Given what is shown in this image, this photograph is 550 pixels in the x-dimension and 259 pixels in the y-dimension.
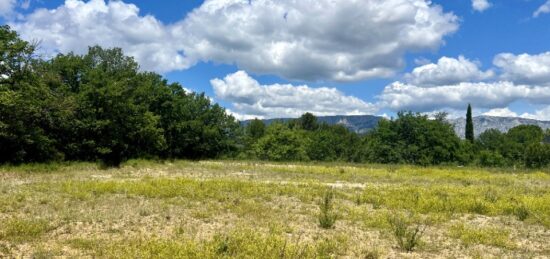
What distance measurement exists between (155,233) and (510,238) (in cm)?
1118

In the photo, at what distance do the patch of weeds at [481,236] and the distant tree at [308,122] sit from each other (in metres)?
139

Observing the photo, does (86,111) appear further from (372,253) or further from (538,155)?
(538,155)

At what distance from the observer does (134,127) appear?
53.7 m

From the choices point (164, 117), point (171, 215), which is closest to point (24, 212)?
point (171, 215)

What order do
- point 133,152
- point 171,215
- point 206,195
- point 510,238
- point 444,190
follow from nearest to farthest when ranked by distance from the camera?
point 510,238, point 171,215, point 206,195, point 444,190, point 133,152

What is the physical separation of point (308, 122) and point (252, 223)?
141313 mm

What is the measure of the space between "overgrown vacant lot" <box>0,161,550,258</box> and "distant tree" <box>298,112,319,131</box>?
430 feet

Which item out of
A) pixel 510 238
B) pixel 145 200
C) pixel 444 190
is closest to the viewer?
pixel 510 238

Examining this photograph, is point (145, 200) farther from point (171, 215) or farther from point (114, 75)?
point (114, 75)

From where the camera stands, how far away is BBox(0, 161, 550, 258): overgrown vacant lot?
448 inches

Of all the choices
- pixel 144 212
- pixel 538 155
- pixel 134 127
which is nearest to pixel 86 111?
pixel 134 127

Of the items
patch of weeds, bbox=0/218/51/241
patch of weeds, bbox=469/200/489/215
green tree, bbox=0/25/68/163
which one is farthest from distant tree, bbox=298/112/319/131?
patch of weeds, bbox=0/218/51/241

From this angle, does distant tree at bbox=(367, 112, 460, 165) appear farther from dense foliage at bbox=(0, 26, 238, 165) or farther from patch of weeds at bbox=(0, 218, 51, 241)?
patch of weeds at bbox=(0, 218, 51, 241)

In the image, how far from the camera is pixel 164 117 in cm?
7062
